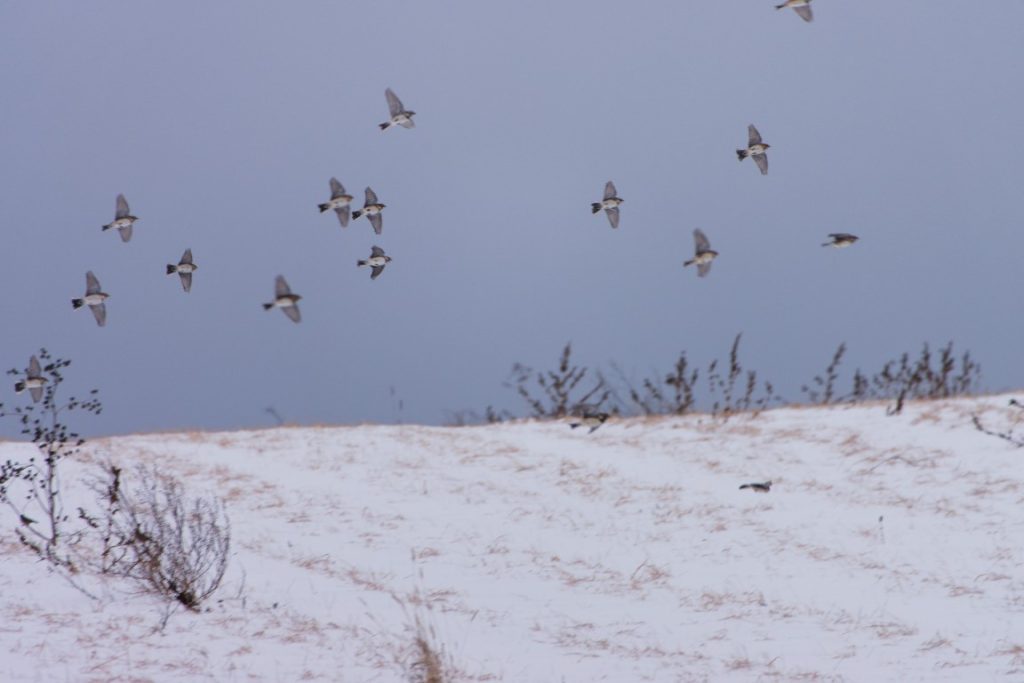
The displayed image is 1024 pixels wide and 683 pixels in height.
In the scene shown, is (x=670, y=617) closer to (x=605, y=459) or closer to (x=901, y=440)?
(x=605, y=459)

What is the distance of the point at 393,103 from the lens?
15.3 meters

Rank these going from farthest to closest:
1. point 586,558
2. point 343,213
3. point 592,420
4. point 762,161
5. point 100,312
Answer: point 592,420 < point 762,161 < point 586,558 < point 100,312 < point 343,213

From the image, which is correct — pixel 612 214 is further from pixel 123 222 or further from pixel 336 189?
pixel 123 222

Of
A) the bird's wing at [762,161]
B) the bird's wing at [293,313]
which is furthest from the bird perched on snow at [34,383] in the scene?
the bird's wing at [762,161]

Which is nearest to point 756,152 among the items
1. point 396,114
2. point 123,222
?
point 396,114

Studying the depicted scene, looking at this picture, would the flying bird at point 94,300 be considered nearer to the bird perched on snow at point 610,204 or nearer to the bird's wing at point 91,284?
the bird's wing at point 91,284

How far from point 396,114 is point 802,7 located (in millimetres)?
5144

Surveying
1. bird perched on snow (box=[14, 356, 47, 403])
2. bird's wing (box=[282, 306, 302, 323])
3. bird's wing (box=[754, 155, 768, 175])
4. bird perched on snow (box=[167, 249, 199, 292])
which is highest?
bird's wing (box=[754, 155, 768, 175])

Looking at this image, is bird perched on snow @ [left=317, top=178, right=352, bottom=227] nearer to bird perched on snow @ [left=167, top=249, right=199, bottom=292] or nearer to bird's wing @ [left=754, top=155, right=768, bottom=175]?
bird perched on snow @ [left=167, top=249, right=199, bottom=292]

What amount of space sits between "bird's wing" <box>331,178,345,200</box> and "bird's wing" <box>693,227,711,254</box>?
4.87 metres

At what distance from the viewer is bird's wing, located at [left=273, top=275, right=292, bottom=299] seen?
13211mm

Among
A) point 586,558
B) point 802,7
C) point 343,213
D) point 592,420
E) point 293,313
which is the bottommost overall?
point 586,558

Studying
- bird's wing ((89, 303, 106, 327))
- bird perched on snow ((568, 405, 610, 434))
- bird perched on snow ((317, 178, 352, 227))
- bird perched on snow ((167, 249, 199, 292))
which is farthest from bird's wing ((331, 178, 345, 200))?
bird perched on snow ((568, 405, 610, 434))

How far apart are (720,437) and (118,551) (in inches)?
419
